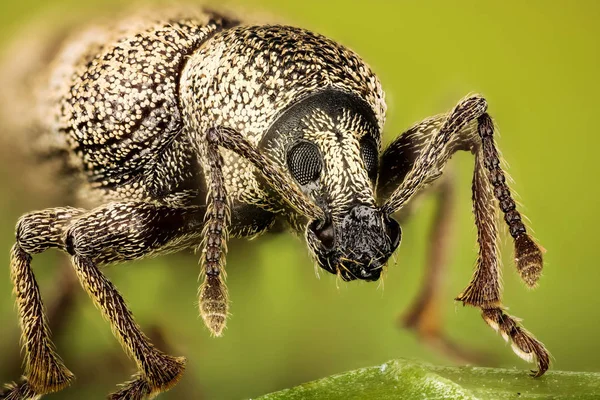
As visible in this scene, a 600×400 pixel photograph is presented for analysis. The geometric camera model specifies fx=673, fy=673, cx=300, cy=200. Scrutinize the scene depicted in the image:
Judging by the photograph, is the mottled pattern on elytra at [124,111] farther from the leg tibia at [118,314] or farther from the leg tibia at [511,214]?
the leg tibia at [511,214]

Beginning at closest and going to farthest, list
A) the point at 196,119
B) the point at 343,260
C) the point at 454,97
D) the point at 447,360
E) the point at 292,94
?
the point at 343,260 → the point at 292,94 → the point at 196,119 → the point at 454,97 → the point at 447,360

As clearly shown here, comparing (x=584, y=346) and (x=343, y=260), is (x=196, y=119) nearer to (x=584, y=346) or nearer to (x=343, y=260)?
(x=343, y=260)

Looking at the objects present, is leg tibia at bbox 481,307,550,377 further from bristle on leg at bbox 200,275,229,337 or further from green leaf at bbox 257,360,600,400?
bristle on leg at bbox 200,275,229,337

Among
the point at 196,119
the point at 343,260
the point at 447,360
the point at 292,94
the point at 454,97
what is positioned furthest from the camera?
the point at 447,360

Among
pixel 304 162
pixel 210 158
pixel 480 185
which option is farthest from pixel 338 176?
pixel 480 185

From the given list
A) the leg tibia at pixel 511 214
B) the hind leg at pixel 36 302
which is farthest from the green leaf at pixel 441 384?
the hind leg at pixel 36 302

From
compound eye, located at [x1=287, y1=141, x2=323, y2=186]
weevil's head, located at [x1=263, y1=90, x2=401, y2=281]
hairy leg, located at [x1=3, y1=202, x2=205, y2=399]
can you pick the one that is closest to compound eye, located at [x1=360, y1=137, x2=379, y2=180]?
weevil's head, located at [x1=263, y1=90, x2=401, y2=281]

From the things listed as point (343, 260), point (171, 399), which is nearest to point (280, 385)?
point (171, 399)

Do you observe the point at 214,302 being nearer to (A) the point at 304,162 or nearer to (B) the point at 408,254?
(A) the point at 304,162
